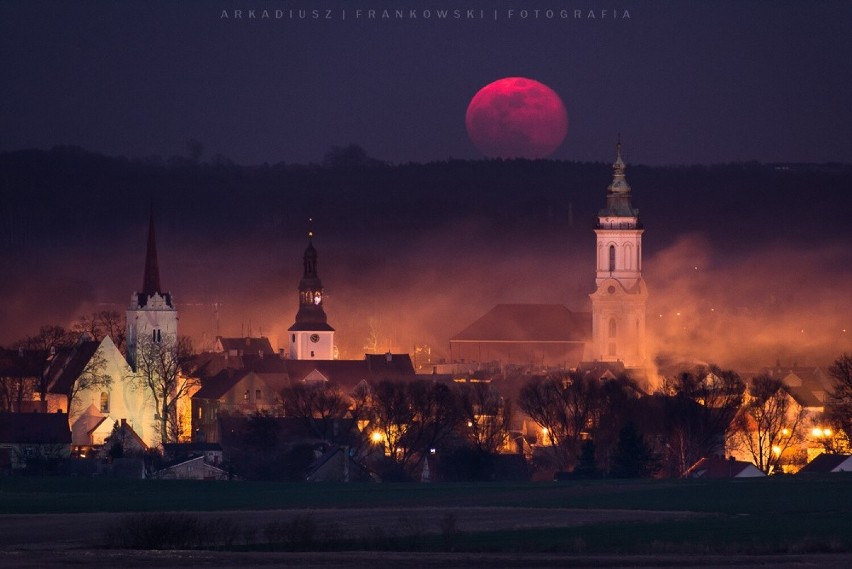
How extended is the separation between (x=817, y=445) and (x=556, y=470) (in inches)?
838

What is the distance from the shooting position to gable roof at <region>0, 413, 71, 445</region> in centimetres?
13525

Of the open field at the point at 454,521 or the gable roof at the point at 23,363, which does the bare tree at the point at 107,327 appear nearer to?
the gable roof at the point at 23,363

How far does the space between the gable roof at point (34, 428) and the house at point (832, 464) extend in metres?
38.8

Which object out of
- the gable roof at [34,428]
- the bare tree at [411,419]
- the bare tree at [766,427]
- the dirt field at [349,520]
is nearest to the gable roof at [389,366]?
the bare tree at [411,419]

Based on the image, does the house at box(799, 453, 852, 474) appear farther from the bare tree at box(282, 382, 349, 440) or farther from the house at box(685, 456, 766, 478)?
the bare tree at box(282, 382, 349, 440)

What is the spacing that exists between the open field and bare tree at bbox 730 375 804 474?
28.7 m

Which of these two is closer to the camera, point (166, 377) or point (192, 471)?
point (192, 471)

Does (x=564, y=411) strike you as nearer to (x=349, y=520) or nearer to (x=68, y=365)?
(x=68, y=365)

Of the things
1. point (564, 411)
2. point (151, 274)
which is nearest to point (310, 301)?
point (151, 274)

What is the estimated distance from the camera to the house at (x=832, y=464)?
121m

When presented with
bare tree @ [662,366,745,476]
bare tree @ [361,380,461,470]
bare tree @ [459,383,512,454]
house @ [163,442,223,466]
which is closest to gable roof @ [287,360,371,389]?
bare tree @ [459,383,512,454]

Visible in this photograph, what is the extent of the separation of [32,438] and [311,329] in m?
60.2

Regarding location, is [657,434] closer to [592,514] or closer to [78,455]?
[78,455]

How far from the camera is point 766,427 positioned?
13938 centimetres
